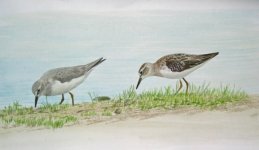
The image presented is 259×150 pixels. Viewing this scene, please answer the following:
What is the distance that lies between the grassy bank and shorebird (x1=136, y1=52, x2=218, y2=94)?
0.20 feet

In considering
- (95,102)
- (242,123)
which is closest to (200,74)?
(242,123)

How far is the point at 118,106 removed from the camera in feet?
6.13

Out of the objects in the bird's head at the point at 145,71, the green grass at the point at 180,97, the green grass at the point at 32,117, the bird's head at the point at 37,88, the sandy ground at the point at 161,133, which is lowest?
the sandy ground at the point at 161,133

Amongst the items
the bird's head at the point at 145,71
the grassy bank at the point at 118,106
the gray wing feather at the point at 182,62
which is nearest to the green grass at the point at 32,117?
the grassy bank at the point at 118,106

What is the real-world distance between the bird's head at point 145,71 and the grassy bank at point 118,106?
0.23 ft

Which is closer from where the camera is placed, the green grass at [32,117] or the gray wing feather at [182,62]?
the green grass at [32,117]

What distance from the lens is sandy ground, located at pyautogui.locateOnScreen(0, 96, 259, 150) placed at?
1778mm

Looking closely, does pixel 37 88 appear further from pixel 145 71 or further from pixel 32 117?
pixel 145 71

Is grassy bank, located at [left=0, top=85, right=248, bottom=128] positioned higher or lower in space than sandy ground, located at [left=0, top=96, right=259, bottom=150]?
higher

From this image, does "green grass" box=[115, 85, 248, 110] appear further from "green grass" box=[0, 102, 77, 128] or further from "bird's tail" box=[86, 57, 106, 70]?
"green grass" box=[0, 102, 77, 128]

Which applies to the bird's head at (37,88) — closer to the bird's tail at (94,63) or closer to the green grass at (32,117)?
the green grass at (32,117)

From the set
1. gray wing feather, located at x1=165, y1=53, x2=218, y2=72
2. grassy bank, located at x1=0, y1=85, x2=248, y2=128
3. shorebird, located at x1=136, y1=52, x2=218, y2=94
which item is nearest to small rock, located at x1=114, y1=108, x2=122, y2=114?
grassy bank, located at x1=0, y1=85, x2=248, y2=128

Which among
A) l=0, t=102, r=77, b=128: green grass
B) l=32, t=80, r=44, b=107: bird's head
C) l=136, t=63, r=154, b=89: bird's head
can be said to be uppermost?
l=136, t=63, r=154, b=89: bird's head

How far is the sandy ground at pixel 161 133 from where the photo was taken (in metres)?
1.78
